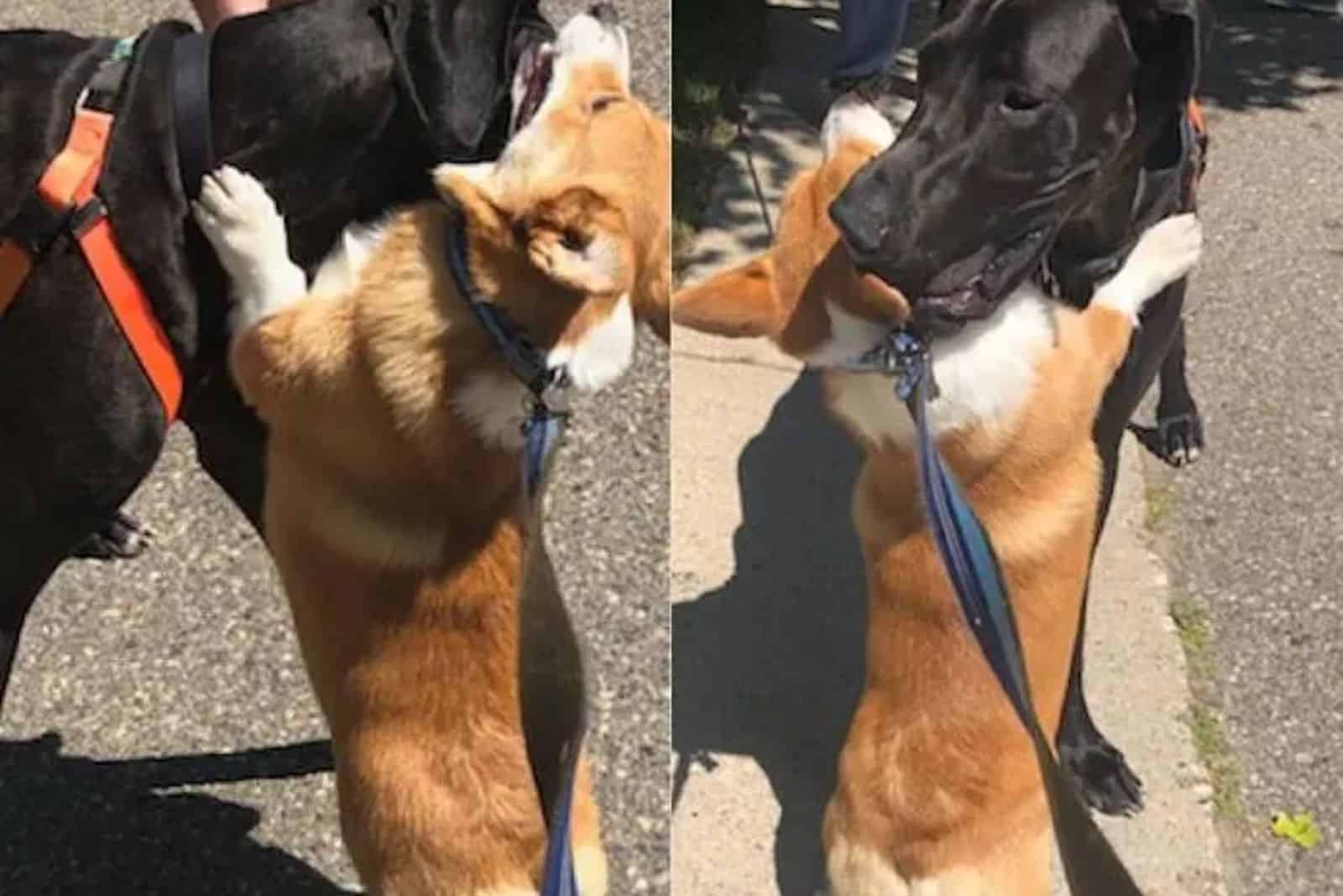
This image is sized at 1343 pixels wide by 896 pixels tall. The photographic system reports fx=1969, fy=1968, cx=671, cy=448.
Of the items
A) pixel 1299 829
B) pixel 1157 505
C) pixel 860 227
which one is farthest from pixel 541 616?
pixel 1157 505

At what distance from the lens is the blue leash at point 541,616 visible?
8.18ft

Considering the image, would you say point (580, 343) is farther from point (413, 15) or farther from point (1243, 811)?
point (1243, 811)

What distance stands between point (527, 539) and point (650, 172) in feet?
1.73

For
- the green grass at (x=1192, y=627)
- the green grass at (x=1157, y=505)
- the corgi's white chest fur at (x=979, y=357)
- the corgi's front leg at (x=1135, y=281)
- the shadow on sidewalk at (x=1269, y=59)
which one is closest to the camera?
the corgi's white chest fur at (x=979, y=357)

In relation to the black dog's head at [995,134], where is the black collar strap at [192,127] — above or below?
above

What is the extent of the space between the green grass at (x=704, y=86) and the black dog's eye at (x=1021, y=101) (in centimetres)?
214

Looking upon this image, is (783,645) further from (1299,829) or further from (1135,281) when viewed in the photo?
(1135,281)

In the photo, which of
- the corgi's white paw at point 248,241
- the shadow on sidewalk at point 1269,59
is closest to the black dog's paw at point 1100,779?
the corgi's white paw at point 248,241

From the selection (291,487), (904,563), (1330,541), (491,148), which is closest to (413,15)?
(491,148)

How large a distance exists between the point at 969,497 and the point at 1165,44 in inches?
29.1

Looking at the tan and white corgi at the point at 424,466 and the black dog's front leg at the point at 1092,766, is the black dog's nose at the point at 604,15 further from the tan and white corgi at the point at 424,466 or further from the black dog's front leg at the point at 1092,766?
the black dog's front leg at the point at 1092,766

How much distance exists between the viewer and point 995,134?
282cm

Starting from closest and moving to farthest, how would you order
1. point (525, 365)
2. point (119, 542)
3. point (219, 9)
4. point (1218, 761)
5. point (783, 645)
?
1. point (525, 365)
2. point (219, 9)
3. point (1218, 761)
4. point (783, 645)
5. point (119, 542)

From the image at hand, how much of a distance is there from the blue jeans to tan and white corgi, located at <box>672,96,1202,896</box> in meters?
2.16
